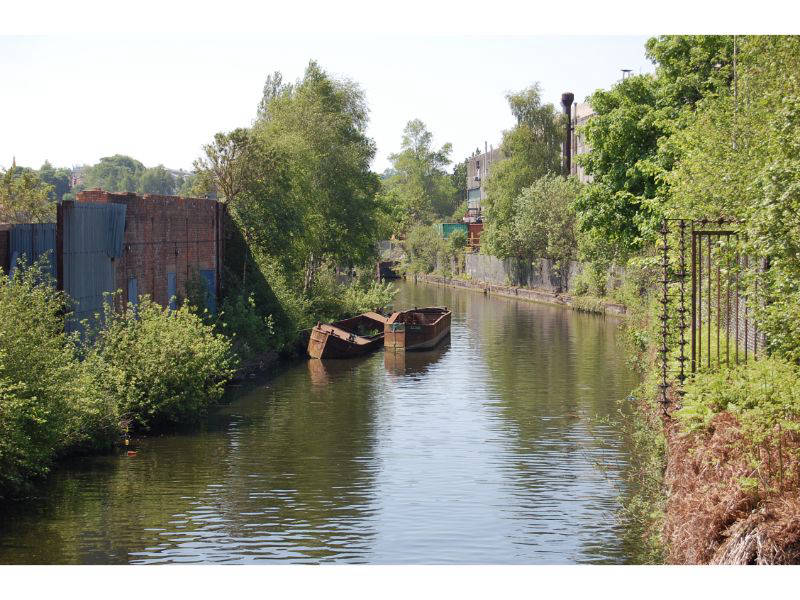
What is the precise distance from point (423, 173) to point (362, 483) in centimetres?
11014

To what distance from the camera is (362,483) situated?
18.3 metres

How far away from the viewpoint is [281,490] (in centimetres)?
1773

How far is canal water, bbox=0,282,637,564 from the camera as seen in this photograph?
14.3m

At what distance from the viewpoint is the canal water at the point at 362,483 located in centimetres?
1429

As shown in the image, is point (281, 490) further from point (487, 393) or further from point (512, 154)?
point (512, 154)

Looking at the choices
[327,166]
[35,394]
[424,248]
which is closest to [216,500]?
[35,394]

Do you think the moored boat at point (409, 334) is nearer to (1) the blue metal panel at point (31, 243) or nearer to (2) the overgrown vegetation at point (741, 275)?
(2) the overgrown vegetation at point (741, 275)

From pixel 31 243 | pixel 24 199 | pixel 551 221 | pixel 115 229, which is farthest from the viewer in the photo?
pixel 551 221

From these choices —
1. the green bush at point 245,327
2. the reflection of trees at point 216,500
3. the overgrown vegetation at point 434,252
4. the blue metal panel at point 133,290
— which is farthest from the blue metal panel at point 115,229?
the overgrown vegetation at point 434,252

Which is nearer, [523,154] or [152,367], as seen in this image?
[152,367]

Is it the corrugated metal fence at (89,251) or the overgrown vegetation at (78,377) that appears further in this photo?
the corrugated metal fence at (89,251)

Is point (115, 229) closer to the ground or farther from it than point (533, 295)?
farther from it

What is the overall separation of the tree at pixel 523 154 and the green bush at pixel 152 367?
4644cm

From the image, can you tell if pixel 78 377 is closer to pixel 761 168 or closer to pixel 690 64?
pixel 761 168
